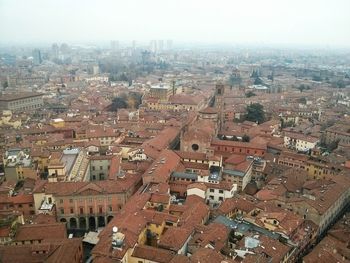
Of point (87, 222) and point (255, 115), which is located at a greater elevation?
point (255, 115)

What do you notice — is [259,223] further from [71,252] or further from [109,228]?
[71,252]

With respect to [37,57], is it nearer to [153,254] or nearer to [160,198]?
[160,198]

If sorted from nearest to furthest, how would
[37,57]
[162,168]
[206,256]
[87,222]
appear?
[206,256], [87,222], [162,168], [37,57]

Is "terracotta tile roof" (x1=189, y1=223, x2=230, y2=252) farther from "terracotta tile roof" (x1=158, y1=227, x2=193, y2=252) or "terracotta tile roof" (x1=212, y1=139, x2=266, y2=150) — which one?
"terracotta tile roof" (x1=212, y1=139, x2=266, y2=150)

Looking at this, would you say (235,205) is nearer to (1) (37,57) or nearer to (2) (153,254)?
(2) (153,254)

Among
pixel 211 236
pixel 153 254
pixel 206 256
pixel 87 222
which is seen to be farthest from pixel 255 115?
pixel 153 254

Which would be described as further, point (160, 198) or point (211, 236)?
point (160, 198)

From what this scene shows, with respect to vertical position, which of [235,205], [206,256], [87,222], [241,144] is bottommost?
[87,222]

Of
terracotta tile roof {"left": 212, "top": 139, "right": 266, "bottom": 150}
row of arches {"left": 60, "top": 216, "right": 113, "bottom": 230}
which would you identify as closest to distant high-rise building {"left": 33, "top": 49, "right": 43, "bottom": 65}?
terracotta tile roof {"left": 212, "top": 139, "right": 266, "bottom": 150}

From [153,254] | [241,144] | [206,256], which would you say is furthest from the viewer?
[241,144]

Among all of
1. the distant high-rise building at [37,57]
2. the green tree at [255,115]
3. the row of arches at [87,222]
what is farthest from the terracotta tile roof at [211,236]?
the distant high-rise building at [37,57]
